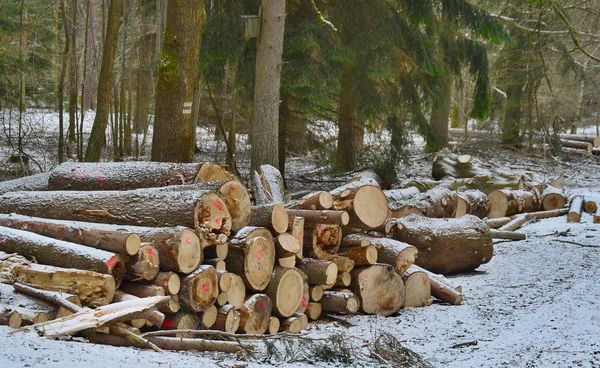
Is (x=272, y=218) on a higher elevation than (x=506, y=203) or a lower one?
higher

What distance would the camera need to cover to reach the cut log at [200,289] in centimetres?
576

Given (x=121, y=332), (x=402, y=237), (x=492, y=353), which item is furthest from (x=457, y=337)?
(x=121, y=332)

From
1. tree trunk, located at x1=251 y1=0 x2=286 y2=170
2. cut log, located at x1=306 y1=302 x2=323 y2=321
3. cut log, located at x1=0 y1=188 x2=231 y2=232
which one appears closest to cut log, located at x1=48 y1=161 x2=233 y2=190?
cut log, located at x1=0 y1=188 x2=231 y2=232

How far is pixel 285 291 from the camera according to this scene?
21.6 feet

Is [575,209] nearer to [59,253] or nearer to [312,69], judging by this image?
[312,69]

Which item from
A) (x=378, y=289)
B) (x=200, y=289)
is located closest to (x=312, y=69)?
(x=378, y=289)

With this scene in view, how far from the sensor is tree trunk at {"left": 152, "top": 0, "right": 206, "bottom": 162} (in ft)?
32.6

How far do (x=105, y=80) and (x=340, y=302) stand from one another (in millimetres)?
8176

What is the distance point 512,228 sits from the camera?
1134 cm

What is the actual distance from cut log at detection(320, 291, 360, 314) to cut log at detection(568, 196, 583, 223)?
6141mm

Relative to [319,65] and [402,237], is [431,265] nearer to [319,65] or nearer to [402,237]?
[402,237]

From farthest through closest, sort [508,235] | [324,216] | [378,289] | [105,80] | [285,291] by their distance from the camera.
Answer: [105,80], [508,235], [378,289], [324,216], [285,291]

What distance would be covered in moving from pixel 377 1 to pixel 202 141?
1043 centimetres

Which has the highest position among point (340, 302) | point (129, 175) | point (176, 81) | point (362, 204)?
point (176, 81)
